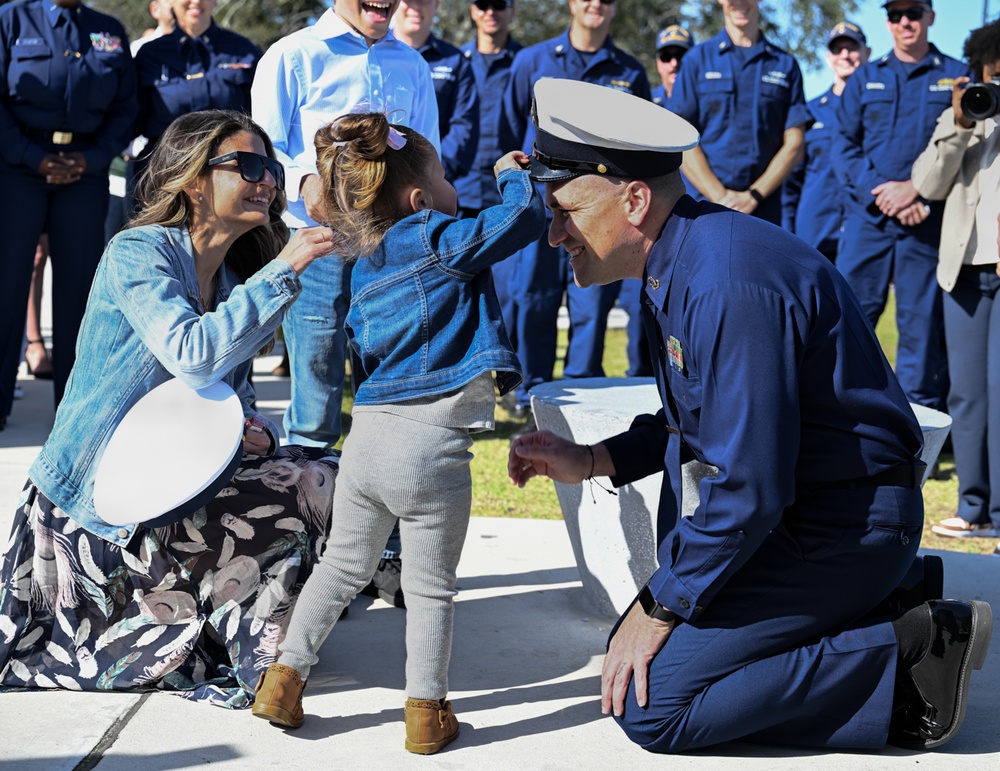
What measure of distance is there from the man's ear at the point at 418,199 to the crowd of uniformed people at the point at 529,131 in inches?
132

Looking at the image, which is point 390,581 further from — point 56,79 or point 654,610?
point 56,79

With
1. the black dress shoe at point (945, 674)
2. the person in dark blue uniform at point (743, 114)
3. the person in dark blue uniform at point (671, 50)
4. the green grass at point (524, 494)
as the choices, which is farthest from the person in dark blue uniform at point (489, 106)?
the black dress shoe at point (945, 674)

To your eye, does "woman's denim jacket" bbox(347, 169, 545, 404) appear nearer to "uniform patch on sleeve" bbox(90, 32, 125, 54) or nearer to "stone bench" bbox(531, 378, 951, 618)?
"stone bench" bbox(531, 378, 951, 618)

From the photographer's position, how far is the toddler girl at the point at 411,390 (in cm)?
271

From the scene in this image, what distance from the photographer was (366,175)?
8.96ft

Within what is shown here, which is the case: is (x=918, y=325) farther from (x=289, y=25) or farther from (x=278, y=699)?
(x=289, y=25)

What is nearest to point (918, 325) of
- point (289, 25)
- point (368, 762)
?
point (368, 762)

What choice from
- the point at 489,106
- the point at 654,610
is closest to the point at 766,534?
the point at 654,610

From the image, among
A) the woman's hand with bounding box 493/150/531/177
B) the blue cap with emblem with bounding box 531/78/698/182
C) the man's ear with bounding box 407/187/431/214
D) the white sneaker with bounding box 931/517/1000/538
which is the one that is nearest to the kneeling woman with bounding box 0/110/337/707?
the man's ear with bounding box 407/187/431/214

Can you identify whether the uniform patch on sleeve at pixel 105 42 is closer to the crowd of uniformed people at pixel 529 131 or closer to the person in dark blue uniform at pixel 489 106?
the crowd of uniformed people at pixel 529 131

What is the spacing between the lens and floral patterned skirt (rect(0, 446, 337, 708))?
2.98 meters

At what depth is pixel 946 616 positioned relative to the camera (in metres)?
2.74

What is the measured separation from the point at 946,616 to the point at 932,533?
2.55 m

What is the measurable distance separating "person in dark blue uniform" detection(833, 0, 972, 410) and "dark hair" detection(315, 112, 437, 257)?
392 cm
